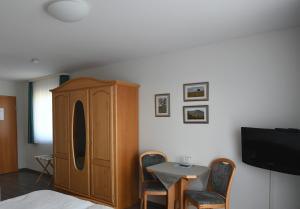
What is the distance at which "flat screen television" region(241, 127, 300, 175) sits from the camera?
2.21 meters

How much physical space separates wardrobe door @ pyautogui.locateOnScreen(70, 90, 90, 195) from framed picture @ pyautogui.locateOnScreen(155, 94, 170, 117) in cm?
112

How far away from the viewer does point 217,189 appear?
284 centimetres

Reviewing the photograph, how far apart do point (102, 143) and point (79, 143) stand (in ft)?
1.93

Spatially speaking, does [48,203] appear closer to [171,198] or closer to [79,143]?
[171,198]

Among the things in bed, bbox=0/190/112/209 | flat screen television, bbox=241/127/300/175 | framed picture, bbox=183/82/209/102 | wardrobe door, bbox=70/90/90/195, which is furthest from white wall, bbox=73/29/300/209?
bed, bbox=0/190/112/209

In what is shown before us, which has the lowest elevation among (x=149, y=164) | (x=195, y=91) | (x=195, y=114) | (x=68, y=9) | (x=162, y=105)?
(x=149, y=164)

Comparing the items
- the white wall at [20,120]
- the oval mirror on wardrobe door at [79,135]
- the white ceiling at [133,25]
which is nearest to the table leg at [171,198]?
the oval mirror on wardrobe door at [79,135]

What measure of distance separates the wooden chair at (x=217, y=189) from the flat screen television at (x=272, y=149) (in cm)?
25

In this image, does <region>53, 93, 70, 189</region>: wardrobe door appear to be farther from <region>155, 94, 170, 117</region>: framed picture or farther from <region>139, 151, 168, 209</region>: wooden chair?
<region>155, 94, 170, 117</region>: framed picture

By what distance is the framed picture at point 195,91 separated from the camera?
3109 millimetres

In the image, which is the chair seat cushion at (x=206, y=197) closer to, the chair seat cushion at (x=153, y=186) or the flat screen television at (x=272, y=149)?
the chair seat cushion at (x=153, y=186)

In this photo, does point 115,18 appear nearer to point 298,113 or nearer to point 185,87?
point 185,87

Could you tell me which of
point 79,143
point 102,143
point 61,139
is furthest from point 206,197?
point 61,139

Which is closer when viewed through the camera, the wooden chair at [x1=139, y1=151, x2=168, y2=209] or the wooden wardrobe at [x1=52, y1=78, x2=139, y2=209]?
the wooden chair at [x1=139, y1=151, x2=168, y2=209]
